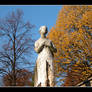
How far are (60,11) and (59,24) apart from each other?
7.95ft

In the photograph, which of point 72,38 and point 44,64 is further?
point 72,38

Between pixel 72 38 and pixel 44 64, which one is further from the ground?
pixel 72 38

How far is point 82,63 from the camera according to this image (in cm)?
1405

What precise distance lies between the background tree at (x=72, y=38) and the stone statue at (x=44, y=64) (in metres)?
7.53

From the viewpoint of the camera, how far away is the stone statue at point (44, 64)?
222 inches

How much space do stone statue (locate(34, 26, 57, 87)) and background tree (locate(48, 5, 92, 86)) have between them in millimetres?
7531

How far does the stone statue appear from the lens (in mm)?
5650

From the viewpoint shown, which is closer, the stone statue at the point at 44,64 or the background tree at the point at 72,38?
the stone statue at the point at 44,64

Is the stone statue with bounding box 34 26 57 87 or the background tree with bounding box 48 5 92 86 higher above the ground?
the background tree with bounding box 48 5 92 86

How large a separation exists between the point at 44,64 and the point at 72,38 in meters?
10.5

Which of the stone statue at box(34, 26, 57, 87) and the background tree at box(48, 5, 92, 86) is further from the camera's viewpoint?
the background tree at box(48, 5, 92, 86)

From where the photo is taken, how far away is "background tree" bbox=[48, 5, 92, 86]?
1442 centimetres

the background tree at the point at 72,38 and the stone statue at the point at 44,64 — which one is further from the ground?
the background tree at the point at 72,38

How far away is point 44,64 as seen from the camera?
5.86 meters
